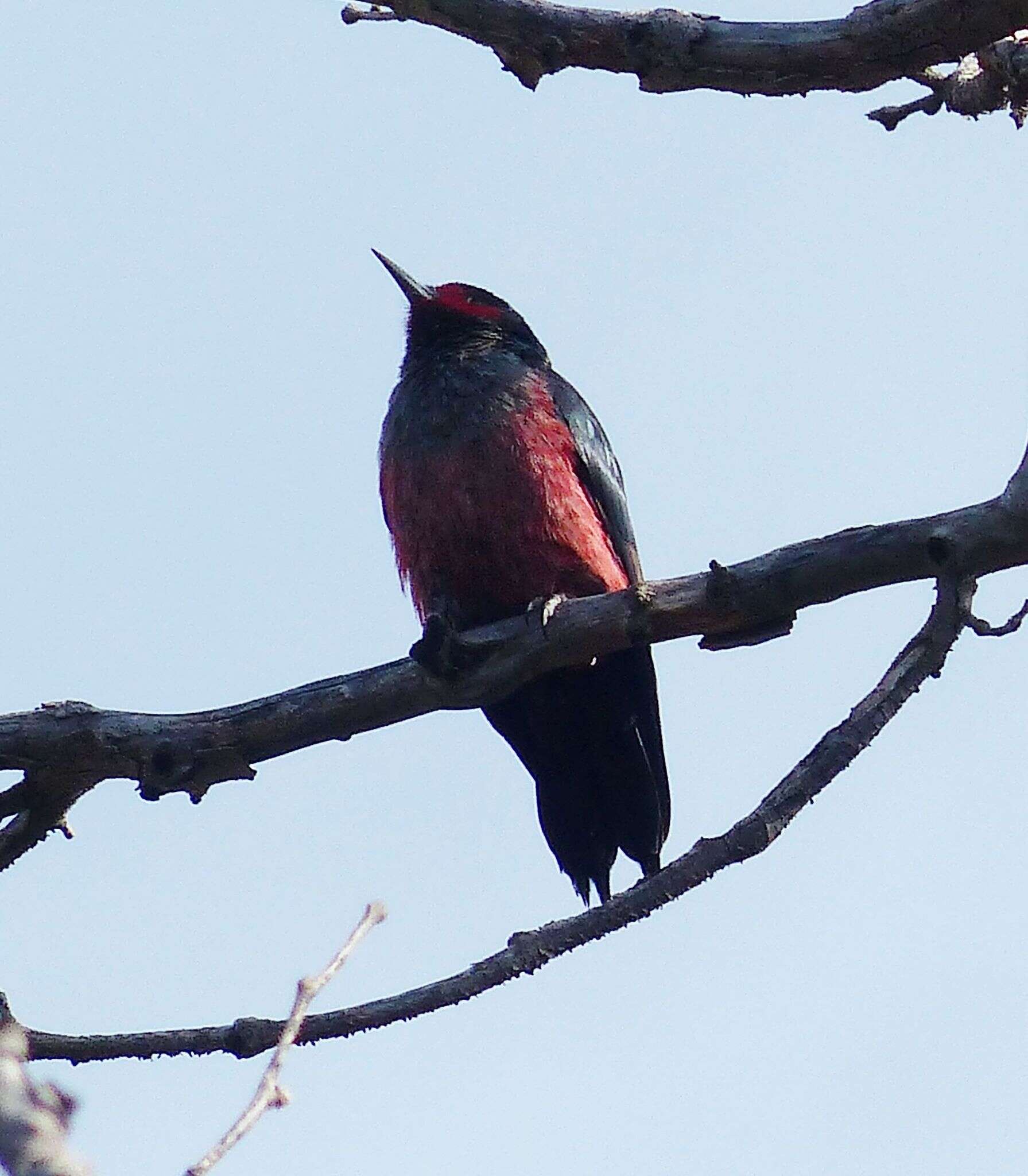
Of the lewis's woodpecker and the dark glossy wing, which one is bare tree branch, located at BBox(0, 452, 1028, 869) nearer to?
the lewis's woodpecker

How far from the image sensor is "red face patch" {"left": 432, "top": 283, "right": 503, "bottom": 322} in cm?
764

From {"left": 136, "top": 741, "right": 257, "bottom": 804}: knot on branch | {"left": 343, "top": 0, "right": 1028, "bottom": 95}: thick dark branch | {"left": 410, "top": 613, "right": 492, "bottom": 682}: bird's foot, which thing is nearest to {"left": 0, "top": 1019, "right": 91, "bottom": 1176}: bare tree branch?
{"left": 136, "top": 741, "right": 257, "bottom": 804}: knot on branch

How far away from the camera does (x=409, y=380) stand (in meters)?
7.27

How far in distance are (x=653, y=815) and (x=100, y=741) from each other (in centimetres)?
239

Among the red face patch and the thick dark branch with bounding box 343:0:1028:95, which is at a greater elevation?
the red face patch

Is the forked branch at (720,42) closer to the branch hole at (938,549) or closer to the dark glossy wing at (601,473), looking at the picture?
the branch hole at (938,549)

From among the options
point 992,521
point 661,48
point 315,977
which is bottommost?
point 315,977

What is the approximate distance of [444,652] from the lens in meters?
5.03

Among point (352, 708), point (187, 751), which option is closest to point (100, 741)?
point (187, 751)

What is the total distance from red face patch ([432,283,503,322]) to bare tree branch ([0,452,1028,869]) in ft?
9.03

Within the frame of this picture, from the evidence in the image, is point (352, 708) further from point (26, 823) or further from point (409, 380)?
point (409, 380)

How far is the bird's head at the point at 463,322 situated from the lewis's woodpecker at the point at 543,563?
0.51 meters

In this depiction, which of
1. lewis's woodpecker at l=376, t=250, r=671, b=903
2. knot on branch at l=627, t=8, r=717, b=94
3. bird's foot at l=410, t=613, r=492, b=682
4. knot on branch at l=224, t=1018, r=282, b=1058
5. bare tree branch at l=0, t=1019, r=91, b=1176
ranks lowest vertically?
bare tree branch at l=0, t=1019, r=91, b=1176

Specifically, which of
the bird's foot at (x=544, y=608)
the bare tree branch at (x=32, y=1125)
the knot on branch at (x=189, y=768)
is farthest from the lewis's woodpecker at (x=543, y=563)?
the bare tree branch at (x=32, y=1125)
